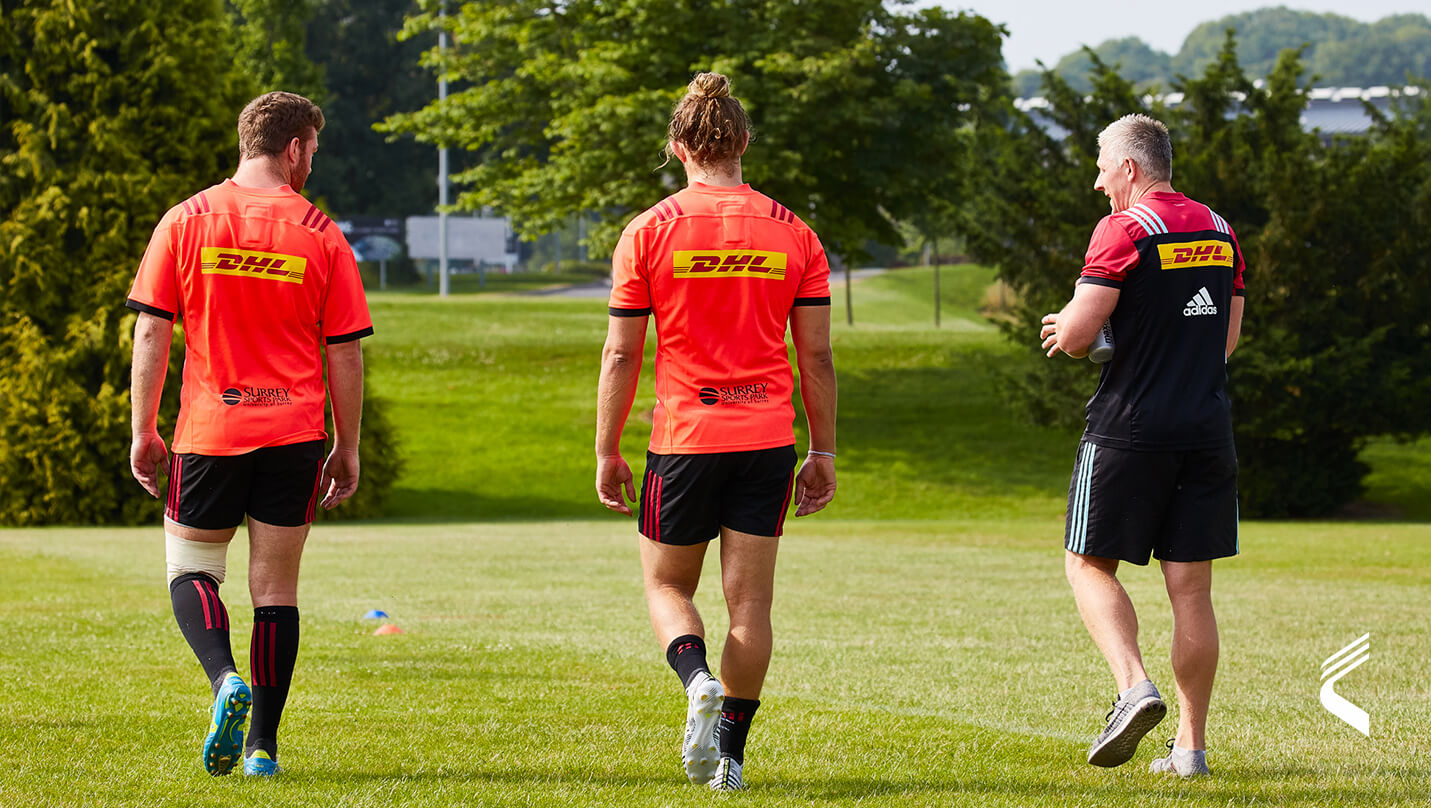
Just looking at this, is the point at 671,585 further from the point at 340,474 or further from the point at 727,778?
the point at 340,474

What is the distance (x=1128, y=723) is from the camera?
4.61m

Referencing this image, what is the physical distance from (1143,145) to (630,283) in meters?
1.89

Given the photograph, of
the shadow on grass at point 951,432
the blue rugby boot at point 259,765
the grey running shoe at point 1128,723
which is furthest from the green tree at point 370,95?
the grey running shoe at point 1128,723

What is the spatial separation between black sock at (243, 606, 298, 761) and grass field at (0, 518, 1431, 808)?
20 cm

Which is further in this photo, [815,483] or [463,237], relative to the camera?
[463,237]

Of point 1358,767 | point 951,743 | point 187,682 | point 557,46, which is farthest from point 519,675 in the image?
point 557,46

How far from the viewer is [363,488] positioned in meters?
23.2

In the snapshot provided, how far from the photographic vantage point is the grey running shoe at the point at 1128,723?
15.1 ft

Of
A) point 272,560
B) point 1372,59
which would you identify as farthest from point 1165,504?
point 1372,59

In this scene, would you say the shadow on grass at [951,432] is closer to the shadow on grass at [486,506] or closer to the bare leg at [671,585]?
the shadow on grass at [486,506]

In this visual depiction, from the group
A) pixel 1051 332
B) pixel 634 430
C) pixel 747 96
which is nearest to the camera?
pixel 1051 332

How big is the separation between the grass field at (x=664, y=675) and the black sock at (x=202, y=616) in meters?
0.42

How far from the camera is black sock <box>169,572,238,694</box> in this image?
4.76m

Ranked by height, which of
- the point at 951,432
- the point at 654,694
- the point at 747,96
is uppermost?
the point at 747,96
